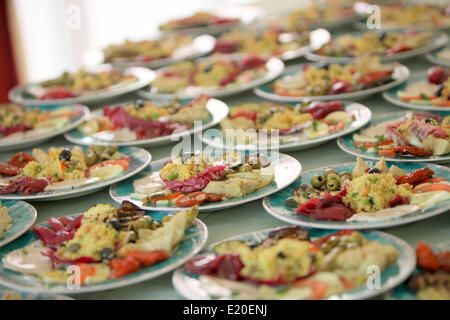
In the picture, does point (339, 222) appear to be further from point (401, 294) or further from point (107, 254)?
point (107, 254)

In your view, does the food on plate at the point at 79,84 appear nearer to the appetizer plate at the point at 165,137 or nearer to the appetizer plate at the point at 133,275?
the appetizer plate at the point at 165,137

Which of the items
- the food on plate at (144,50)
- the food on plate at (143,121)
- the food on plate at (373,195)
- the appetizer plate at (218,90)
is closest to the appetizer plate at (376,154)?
the food on plate at (373,195)

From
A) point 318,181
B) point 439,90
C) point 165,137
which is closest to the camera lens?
point 318,181

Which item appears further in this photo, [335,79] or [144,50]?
[144,50]

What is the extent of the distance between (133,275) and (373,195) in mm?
788

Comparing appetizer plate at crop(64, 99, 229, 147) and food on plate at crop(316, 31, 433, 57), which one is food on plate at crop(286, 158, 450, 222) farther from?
food on plate at crop(316, 31, 433, 57)

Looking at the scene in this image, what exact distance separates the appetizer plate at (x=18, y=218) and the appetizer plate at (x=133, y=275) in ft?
0.30

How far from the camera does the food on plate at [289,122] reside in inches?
103

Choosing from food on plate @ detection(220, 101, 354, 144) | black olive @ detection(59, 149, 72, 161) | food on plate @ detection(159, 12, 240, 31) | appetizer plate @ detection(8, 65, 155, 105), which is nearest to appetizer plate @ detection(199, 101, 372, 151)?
food on plate @ detection(220, 101, 354, 144)

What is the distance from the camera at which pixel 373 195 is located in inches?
72.3

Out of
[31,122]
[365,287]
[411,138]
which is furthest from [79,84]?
[365,287]

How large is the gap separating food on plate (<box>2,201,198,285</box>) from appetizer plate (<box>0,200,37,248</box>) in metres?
0.08

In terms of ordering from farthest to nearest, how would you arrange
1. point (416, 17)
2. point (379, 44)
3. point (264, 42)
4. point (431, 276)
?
1. point (416, 17)
2. point (264, 42)
3. point (379, 44)
4. point (431, 276)
